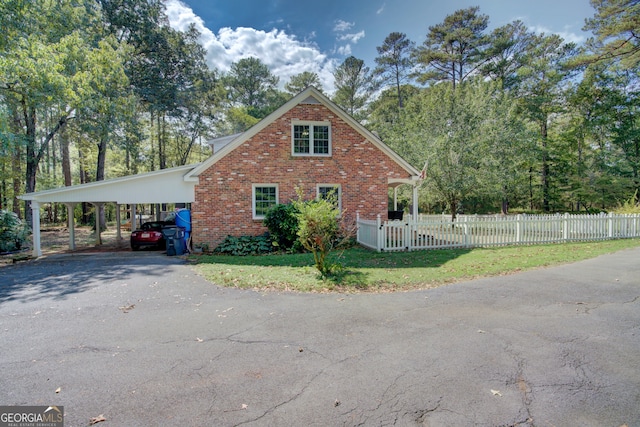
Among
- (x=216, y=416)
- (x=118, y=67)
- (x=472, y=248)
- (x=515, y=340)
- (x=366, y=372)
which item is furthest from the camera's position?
(x=118, y=67)

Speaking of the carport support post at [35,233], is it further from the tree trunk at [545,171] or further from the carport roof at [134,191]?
the tree trunk at [545,171]

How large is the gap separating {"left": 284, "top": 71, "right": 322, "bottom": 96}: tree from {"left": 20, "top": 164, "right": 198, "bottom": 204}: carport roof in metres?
27.7


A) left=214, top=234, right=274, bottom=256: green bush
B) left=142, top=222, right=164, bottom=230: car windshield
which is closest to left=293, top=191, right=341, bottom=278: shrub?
left=214, top=234, right=274, bottom=256: green bush

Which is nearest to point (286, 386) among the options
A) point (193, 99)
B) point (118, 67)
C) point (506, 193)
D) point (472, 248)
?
point (472, 248)

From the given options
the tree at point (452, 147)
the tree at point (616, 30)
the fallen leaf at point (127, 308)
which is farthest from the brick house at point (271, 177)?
the tree at point (616, 30)

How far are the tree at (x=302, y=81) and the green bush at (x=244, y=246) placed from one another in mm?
28611

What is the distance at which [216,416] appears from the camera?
8.90 feet

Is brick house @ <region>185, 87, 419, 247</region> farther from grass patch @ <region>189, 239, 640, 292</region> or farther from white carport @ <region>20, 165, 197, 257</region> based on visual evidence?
grass patch @ <region>189, 239, 640, 292</region>

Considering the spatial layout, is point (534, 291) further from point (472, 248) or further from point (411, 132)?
point (411, 132)

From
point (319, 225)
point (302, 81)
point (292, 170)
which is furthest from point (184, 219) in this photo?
point (302, 81)

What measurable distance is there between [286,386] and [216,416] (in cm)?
72

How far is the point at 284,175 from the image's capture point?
→ 42.7 ft

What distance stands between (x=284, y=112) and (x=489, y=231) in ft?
31.3

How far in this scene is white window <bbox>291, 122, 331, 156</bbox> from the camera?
13195 millimetres
